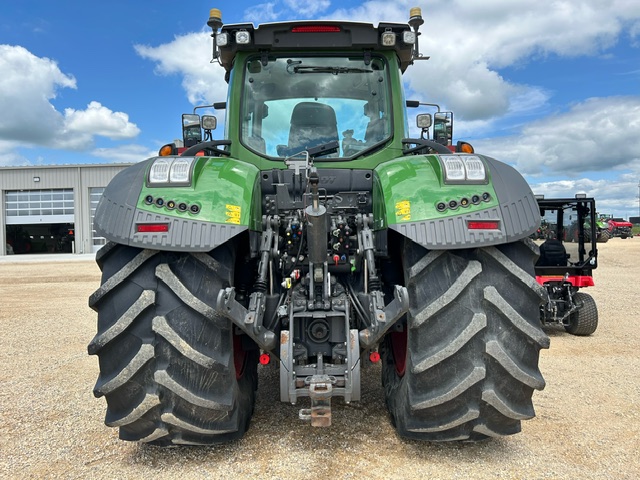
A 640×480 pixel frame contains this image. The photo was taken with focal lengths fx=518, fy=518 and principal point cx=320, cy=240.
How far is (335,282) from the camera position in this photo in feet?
9.90

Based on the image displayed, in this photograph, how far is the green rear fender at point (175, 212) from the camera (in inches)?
103

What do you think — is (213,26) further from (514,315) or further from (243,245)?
(514,315)

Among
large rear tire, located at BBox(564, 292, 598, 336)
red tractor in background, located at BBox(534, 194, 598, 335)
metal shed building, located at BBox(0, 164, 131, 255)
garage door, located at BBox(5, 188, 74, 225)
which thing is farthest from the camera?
garage door, located at BBox(5, 188, 74, 225)

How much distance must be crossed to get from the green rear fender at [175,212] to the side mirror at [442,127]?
89.0 inches

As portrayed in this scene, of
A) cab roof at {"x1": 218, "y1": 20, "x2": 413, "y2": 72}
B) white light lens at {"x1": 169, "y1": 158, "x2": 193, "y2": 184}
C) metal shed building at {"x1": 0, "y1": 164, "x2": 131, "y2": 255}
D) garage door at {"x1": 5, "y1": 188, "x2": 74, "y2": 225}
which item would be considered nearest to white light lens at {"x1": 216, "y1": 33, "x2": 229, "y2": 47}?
cab roof at {"x1": 218, "y1": 20, "x2": 413, "y2": 72}

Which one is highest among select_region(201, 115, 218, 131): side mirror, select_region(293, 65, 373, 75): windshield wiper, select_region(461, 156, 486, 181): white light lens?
select_region(293, 65, 373, 75): windshield wiper

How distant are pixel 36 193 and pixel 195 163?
38554 millimetres

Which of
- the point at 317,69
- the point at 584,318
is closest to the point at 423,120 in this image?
the point at 317,69

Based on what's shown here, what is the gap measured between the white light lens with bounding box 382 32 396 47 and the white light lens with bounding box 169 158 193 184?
1.76 meters

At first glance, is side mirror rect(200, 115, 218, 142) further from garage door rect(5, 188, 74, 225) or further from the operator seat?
garage door rect(5, 188, 74, 225)

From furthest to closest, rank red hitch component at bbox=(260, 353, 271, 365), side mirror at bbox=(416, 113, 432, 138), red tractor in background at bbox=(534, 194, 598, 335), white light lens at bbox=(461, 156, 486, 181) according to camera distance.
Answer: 1. red tractor in background at bbox=(534, 194, 598, 335)
2. side mirror at bbox=(416, 113, 432, 138)
3. red hitch component at bbox=(260, 353, 271, 365)
4. white light lens at bbox=(461, 156, 486, 181)

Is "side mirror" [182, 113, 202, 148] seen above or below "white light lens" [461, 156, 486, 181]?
above

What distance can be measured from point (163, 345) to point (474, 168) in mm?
1877

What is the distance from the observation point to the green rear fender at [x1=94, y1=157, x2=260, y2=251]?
2.61 meters
